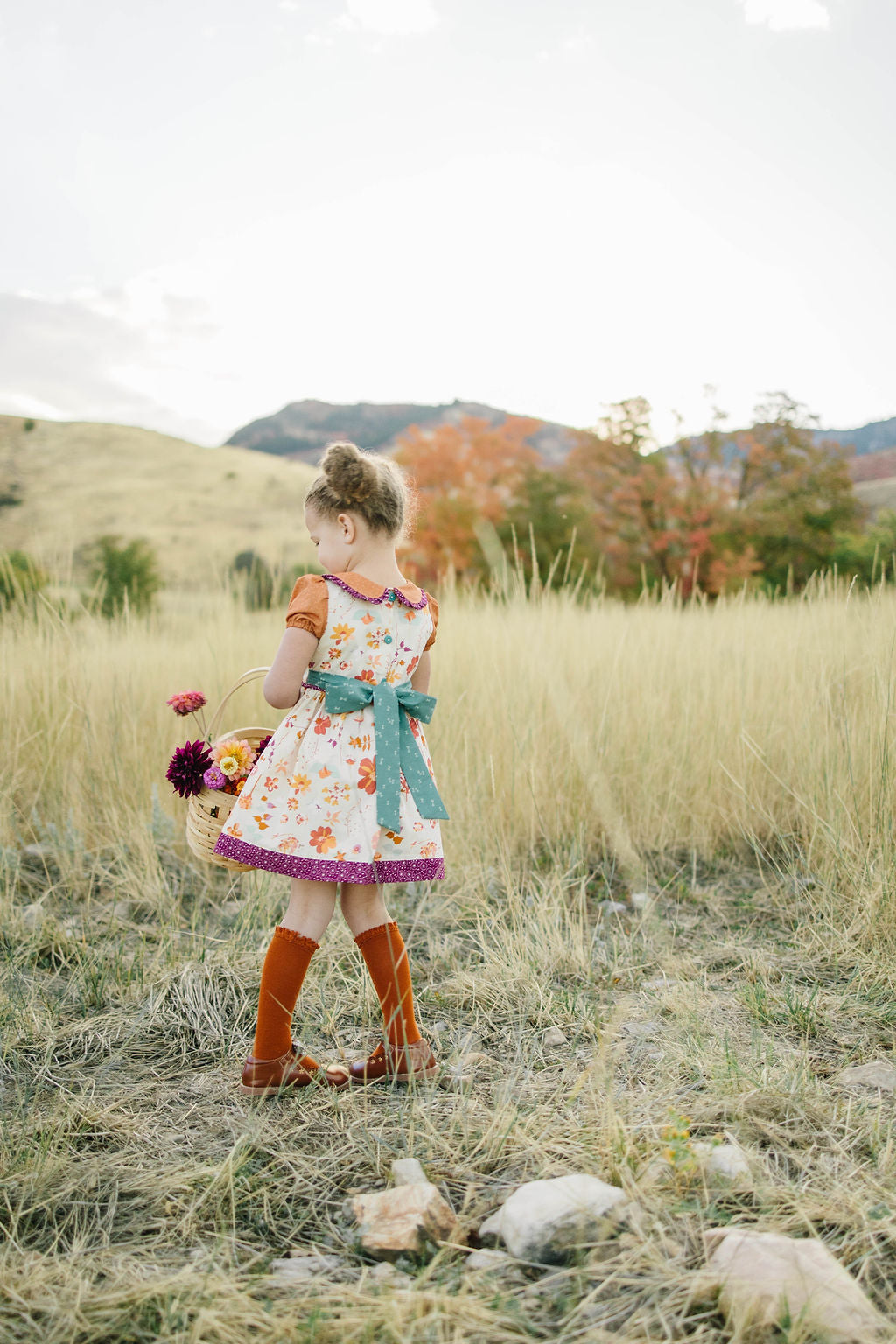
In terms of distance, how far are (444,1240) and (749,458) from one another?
19626mm

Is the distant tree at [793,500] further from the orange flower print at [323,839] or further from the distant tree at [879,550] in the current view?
the orange flower print at [323,839]

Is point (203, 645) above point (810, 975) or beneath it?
above

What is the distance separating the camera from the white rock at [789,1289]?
1194 millimetres

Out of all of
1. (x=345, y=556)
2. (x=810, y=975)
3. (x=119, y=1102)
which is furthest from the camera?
(x=810, y=975)

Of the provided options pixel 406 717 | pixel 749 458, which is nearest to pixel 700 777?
pixel 406 717

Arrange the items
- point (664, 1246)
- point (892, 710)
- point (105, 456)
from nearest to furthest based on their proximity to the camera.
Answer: point (664, 1246), point (892, 710), point (105, 456)

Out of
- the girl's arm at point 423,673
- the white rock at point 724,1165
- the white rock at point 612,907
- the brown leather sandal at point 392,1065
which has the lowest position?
the white rock at point 612,907

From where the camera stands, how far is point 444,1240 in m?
1.42

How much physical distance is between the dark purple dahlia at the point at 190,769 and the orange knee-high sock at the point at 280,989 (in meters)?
0.45

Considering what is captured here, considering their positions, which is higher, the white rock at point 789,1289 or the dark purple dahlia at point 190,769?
the dark purple dahlia at point 190,769

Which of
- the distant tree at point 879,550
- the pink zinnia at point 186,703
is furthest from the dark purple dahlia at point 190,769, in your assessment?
the distant tree at point 879,550

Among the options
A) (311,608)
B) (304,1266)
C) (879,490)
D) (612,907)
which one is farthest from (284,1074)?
(879,490)

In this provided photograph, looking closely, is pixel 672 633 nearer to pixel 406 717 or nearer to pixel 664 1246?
pixel 406 717

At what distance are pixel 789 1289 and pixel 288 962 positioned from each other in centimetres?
115
